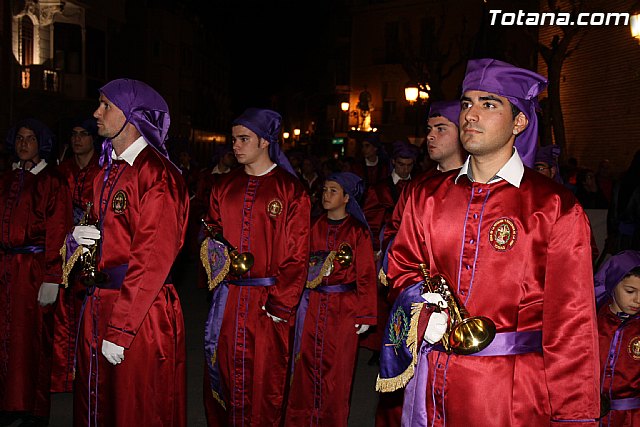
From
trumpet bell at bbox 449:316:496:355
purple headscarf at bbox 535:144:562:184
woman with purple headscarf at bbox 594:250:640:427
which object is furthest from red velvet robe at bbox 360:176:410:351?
trumpet bell at bbox 449:316:496:355

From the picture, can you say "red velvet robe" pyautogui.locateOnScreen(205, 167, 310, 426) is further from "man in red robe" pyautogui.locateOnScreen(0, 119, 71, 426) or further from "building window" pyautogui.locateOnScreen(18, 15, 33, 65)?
"building window" pyautogui.locateOnScreen(18, 15, 33, 65)

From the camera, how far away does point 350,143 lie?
48781mm

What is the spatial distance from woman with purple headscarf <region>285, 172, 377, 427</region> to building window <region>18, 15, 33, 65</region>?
2239cm

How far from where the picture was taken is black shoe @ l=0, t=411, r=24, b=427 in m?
6.14

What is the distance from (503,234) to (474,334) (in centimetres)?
46

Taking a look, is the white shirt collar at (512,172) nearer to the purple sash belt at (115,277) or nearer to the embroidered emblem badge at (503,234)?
the embroidered emblem badge at (503,234)

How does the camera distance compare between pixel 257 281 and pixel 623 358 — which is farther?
pixel 257 281

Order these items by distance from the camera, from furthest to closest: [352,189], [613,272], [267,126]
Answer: [352,189], [267,126], [613,272]

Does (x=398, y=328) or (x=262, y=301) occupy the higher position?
(x=398, y=328)

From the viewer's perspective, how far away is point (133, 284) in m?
4.22

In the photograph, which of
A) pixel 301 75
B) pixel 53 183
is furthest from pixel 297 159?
pixel 301 75

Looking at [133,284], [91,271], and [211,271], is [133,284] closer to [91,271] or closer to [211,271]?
[91,271]

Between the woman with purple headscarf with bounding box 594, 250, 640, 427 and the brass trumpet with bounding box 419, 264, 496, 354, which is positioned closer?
the brass trumpet with bounding box 419, 264, 496, 354

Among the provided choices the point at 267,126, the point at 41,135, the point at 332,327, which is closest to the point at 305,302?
the point at 332,327
